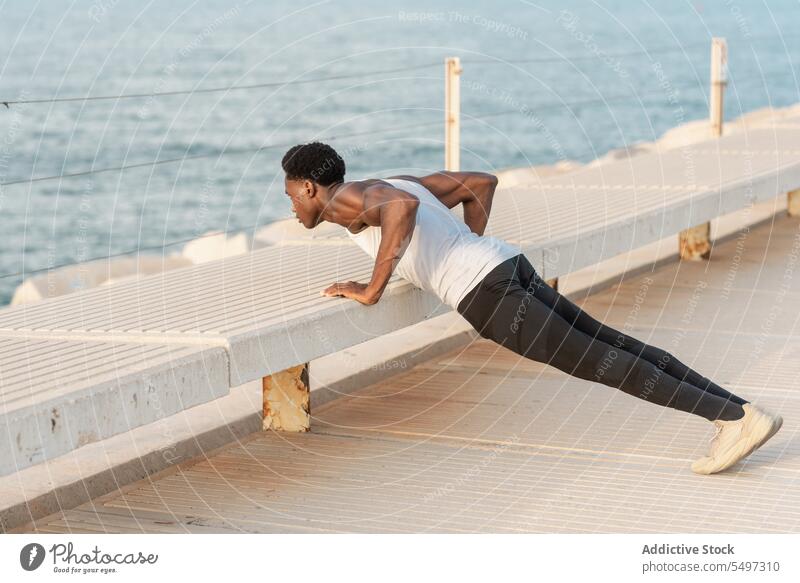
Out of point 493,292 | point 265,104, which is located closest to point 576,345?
point 493,292

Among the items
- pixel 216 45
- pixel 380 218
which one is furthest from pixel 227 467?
pixel 216 45

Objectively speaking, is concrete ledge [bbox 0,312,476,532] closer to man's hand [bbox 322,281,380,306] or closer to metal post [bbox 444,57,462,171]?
man's hand [bbox 322,281,380,306]

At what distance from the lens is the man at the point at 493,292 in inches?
139

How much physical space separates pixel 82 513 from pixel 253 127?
28.5m

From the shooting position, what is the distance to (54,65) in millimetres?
44250

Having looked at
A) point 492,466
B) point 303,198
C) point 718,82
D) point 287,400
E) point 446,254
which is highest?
point 718,82

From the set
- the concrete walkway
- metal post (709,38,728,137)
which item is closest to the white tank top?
the concrete walkway

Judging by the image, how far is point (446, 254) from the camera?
3.78 metres

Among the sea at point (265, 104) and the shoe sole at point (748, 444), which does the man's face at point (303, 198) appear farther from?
the shoe sole at point (748, 444)

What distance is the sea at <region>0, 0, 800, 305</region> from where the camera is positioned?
17797mm

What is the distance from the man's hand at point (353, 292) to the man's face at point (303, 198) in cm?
19

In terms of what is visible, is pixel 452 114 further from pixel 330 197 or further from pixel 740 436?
pixel 740 436

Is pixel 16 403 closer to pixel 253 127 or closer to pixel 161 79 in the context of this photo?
pixel 253 127

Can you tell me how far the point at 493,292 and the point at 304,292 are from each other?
1.74 ft
